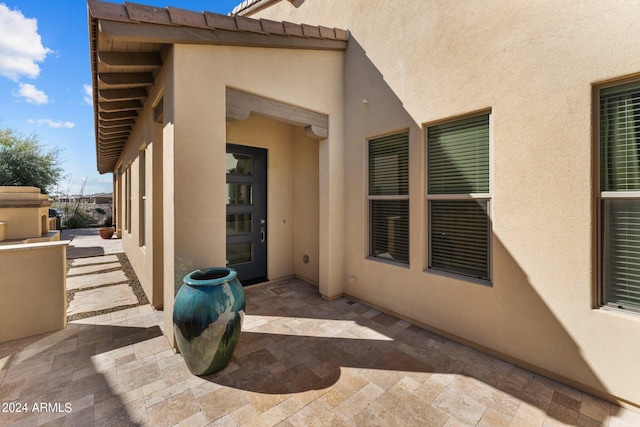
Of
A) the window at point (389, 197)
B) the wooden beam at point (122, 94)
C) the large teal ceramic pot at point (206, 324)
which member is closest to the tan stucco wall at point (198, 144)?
the large teal ceramic pot at point (206, 324)

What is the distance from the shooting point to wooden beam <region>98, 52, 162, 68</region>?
2.83 metres

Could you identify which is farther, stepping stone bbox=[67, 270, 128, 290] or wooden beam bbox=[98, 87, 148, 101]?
stepping stone bbox=[67, 270, 128, 290]

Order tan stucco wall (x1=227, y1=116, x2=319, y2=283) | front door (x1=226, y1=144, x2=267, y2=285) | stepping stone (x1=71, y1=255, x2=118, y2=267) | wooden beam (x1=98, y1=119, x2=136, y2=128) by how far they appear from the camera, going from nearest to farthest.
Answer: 1. front door (x1=226, y1=144, x2=267, y2=285)
2. tan stucco wall (x1=227, y1=116, x2=319, y2=283)
3. wooden beam (x1=98, y1=119, x2=136, y2=128)
4. stepping stone (x1=71, y1=255, x2=118, y2=267)

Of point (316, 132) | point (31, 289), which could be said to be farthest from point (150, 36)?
point (31, 289)

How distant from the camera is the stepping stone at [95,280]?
5202mm

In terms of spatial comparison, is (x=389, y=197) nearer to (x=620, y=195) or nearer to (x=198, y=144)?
(x=620, y=195)

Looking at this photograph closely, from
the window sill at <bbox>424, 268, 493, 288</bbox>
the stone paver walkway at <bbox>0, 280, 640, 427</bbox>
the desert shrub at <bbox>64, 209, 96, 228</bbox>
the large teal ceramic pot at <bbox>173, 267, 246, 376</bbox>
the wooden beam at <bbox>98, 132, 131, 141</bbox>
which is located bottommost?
the stone paver walkway at <bbox>0, 280, 640, 427</bbox>

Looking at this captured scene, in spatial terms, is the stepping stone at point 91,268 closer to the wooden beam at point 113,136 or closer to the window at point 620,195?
the wooden beam at point 113,136

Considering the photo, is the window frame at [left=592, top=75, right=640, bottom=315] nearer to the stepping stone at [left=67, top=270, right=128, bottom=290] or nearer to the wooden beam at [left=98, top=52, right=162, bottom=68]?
the wooden beam at [left=98, top=52, right=162, bottom=68]

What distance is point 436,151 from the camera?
334 cm

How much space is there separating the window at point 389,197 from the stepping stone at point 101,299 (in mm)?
4236

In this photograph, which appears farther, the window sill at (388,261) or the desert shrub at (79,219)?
the desert shrub at (79,219)

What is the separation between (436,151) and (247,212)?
3408mm

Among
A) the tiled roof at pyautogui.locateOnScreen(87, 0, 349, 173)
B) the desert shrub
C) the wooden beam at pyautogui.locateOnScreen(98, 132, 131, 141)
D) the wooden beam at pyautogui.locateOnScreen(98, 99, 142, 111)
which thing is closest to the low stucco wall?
the tiled roof at pyautogui.locateOnScreen(87, 0, 349, 173)
